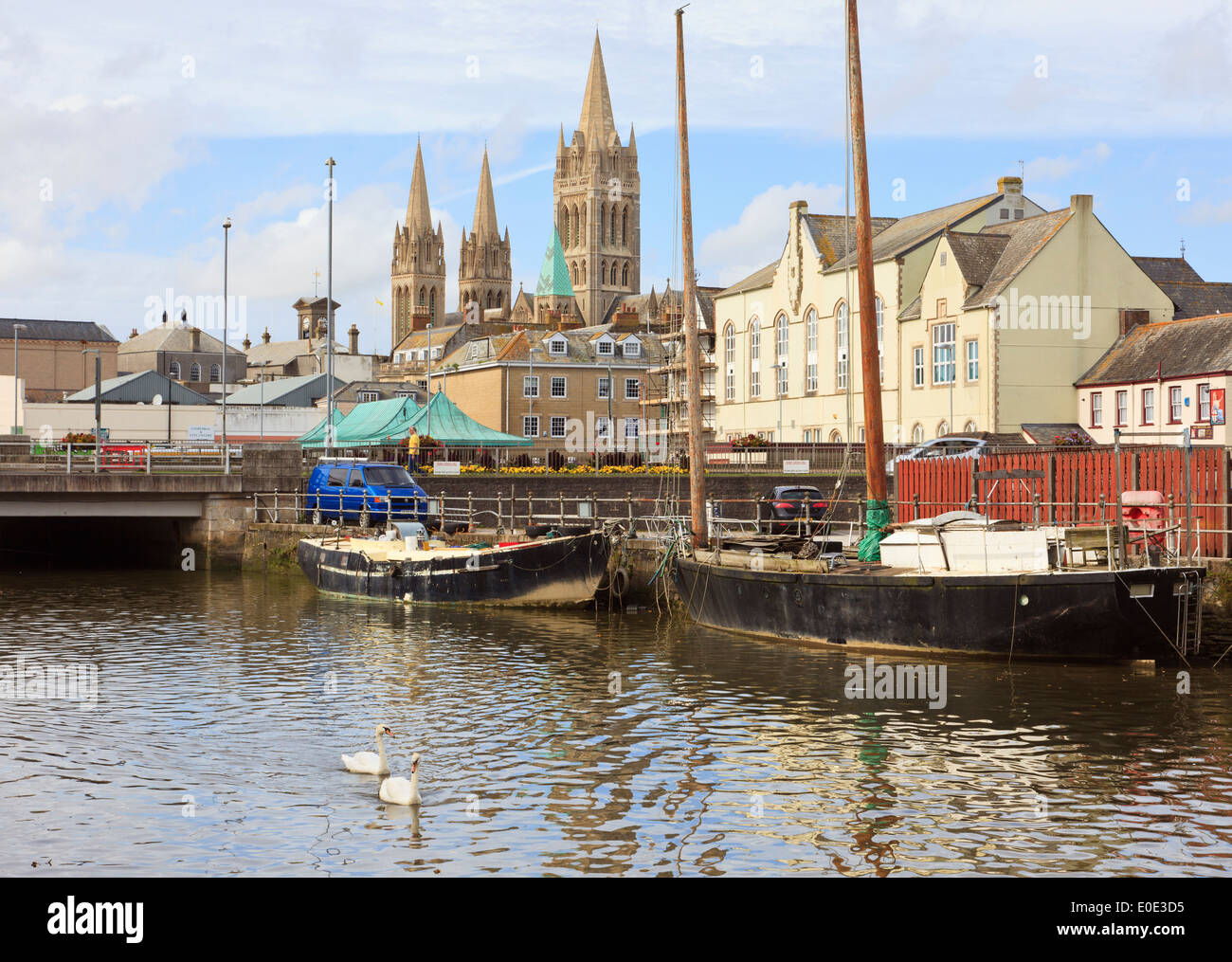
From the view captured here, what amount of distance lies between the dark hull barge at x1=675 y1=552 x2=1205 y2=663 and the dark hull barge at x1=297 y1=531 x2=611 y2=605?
770cm

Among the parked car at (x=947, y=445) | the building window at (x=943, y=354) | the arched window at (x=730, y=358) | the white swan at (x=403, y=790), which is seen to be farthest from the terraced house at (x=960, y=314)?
the white swan at (x=403, y=790)

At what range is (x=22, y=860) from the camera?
39.2ft

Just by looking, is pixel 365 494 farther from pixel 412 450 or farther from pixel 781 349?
pixel 781 349

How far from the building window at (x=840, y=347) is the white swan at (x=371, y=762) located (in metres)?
54.5

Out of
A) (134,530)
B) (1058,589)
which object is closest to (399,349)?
(134,530)

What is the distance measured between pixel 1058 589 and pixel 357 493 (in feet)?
89.5

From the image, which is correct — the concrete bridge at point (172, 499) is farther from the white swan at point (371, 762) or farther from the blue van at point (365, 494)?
the white swan at point (371, 762)

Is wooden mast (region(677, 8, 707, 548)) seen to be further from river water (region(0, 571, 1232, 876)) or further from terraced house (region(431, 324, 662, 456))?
terraced house (region(431, 324, 662, 456))

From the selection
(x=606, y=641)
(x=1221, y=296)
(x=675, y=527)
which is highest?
(x=1221, y=296)

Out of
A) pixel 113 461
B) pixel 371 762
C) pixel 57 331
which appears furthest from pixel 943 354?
pixel 57 331

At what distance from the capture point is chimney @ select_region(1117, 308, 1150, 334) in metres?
58.0

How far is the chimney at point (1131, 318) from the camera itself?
190 ft
